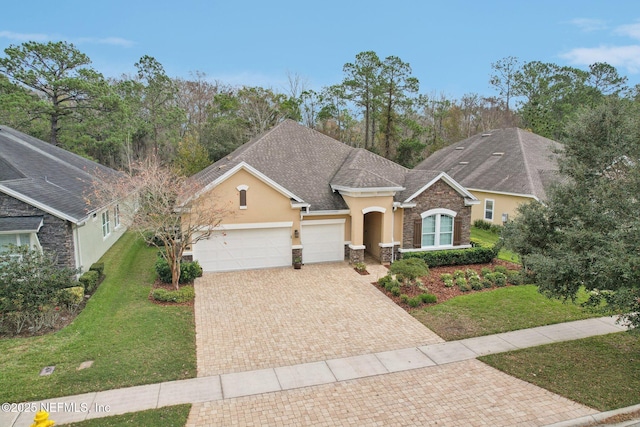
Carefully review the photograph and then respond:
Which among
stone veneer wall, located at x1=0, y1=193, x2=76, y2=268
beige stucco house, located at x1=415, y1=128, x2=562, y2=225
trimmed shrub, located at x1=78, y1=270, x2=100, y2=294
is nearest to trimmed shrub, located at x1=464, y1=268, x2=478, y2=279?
beige stucco house, located at x1=415, y1=128, x2=562, y2=225

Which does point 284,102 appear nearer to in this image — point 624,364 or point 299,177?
point 299,177

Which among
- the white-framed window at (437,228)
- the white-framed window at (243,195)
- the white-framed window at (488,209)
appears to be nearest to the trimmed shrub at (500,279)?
the white-framed window at (437,228)

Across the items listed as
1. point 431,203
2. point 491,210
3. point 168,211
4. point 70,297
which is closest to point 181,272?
point 168,211

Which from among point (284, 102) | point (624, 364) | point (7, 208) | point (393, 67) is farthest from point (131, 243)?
point (393, 67)

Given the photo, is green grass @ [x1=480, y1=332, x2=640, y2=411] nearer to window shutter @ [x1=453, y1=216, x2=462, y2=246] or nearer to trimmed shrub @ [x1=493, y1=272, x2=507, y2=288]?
trimmed shrub @ [x1=493, y1=272, x2=507, y2=288]

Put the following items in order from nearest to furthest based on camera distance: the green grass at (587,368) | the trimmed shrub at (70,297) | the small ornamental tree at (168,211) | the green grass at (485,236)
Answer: the green grass at (587,368)
the trimmed shrub at (70,297)
the small ornamental tree at (168,211)
the green grass at (485,236)

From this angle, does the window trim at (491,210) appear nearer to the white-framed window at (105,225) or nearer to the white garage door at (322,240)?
the white garage door at (322,240)
